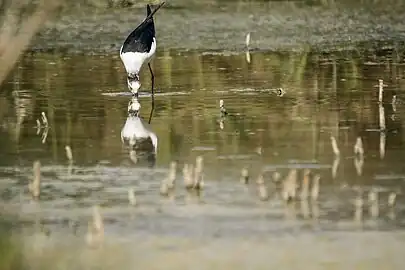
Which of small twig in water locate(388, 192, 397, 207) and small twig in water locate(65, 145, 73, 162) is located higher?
small twig in water locate(65, 145, 73, 162)

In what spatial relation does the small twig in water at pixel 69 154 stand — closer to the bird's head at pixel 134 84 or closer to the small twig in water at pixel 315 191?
the small twig in water at pixel 315 191

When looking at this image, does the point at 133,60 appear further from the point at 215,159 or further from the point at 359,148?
the point at 359,148

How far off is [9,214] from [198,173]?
119 cm

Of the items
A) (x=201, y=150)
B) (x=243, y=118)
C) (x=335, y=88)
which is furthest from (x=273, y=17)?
(x=201, y=150)

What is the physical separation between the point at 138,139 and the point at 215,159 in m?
1.09

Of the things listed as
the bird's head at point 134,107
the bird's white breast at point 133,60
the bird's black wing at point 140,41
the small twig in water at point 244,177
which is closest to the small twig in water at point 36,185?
the small twig in water at point 244,177

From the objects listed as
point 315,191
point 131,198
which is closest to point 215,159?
point 131,198

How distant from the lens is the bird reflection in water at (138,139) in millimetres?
8771

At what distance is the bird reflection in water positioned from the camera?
28.8 ft

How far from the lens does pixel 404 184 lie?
7.69 m

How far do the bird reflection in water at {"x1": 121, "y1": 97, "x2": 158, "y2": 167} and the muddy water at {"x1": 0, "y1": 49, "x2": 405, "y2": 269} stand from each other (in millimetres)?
48

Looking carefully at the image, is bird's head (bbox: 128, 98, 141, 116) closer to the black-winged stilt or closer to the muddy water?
the muddy water

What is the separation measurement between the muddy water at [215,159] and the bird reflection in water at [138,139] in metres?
0.05

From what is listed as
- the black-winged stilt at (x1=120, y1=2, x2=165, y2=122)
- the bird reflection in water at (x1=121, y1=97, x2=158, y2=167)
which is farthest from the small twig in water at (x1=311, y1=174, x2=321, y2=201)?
the black-winged stilt at (x1=120, y1=2, x2=165, y2=122)
